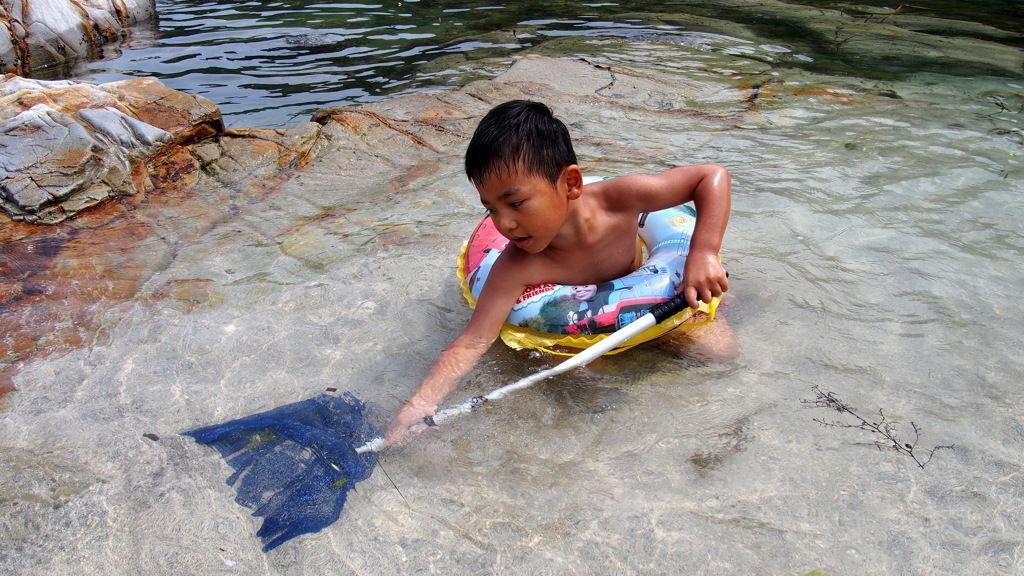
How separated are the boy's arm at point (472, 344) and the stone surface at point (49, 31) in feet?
23.8

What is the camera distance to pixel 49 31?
812 centimetres

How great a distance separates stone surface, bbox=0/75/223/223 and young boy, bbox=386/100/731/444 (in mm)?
2730

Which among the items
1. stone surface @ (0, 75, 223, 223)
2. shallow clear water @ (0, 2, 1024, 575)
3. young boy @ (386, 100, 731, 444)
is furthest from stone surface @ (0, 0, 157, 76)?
young boy @ (386, 100, 731, 444)

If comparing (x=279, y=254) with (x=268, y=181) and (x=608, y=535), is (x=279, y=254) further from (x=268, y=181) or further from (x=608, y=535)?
(x=608, y=535)

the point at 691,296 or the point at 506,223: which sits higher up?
the point at 506,223

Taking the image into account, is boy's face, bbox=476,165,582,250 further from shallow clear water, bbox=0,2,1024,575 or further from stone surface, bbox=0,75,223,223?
stone surface, bbox=0,75,223,223

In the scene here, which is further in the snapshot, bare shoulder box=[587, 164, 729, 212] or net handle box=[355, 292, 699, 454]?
bare shoulder box=[587, 164, 729, 212]

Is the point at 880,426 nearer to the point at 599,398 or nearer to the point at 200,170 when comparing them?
the point at 599,398

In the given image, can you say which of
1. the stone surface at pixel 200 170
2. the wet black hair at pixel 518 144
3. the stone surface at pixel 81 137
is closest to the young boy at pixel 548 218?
the wet black hair at pixel 518 144

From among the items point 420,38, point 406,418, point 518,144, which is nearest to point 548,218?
point 518,144

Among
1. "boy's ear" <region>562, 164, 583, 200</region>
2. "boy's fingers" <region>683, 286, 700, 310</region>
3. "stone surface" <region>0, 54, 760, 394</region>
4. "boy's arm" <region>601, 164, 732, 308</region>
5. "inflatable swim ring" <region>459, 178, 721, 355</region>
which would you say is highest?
"boy's ear" <region>562, 164, 583, 200</region>

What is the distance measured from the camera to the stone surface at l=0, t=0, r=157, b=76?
770cm

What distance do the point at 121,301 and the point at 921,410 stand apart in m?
3.23

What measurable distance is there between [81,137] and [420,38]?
17.1 ft
